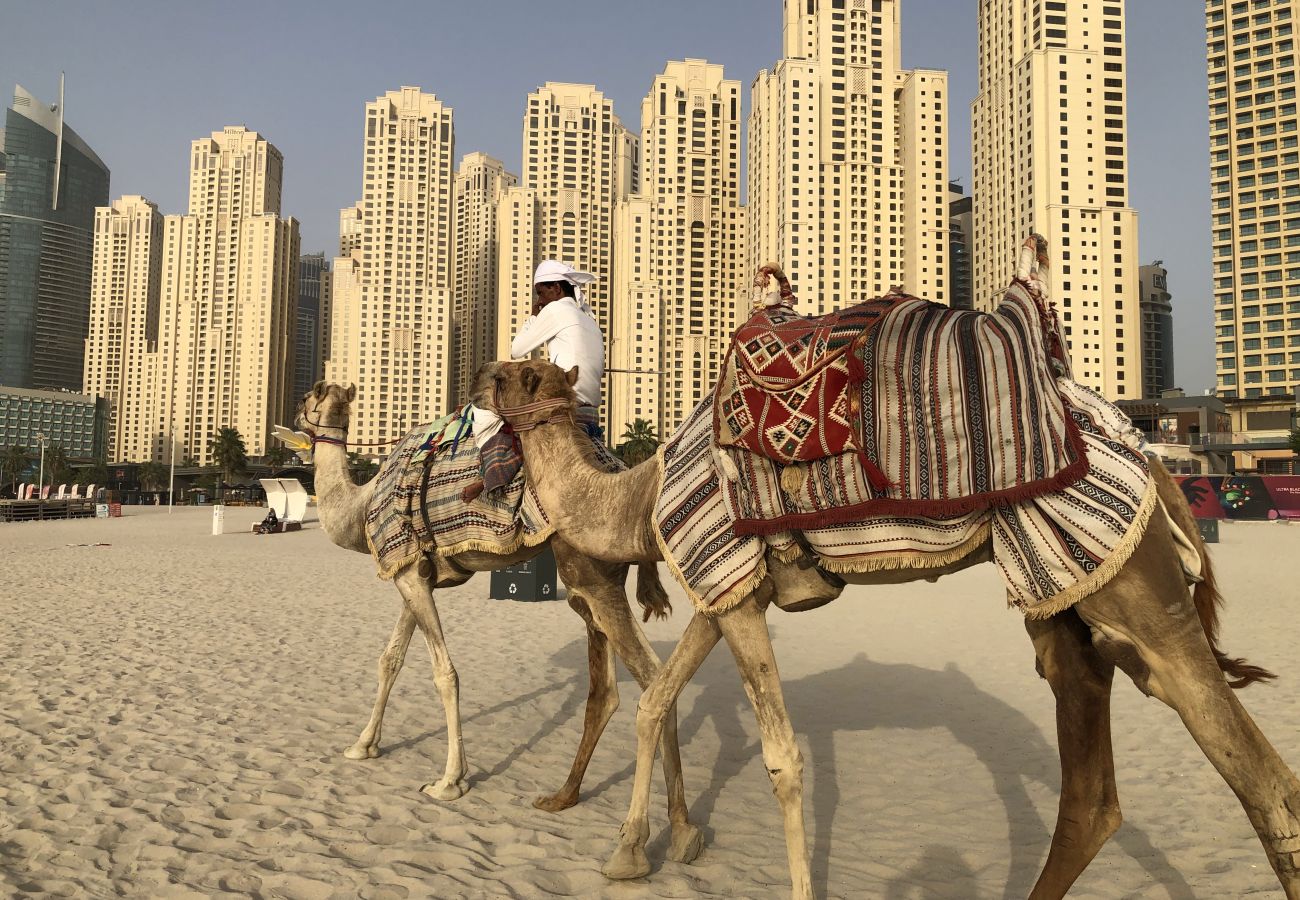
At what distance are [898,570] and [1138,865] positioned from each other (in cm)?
256

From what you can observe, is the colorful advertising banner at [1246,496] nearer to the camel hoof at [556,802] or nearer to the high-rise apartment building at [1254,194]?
the camel hoof at [556,802]

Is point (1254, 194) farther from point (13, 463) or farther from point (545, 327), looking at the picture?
point (13, 463)

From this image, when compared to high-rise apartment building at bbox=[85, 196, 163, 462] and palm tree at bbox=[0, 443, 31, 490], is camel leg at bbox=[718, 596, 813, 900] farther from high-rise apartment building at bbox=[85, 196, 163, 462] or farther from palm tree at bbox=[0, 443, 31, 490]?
high-rise apartment building at bbox=[85, 196, 163, 462]

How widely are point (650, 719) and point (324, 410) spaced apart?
397 centimetres

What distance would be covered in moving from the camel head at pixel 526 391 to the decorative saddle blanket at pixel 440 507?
787mm

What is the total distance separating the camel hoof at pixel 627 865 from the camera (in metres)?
4.04

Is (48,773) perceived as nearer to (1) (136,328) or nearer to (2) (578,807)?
(2) (578,807)

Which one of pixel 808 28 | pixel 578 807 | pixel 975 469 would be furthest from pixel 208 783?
pixel 808 28

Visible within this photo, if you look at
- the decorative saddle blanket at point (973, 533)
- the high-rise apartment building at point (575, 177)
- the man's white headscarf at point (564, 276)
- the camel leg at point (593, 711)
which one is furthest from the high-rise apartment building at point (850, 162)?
the decorative saddle blanket at point (973, 533)

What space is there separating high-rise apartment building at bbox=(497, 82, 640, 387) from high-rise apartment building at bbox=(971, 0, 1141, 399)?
62500 millimetres

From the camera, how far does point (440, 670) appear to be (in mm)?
5578

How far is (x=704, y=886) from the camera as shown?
4086 millimetres

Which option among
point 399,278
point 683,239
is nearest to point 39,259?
point 399,278

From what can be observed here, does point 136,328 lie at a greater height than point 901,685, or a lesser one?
greater
